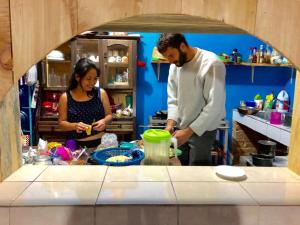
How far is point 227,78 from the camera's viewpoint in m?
4.18

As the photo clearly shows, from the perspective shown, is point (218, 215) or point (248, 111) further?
point (248, 111)

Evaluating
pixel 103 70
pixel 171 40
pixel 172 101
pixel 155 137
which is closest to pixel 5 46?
pixel 155 137

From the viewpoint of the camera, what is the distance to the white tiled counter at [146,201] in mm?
804

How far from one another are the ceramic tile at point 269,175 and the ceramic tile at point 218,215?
0.57 feet

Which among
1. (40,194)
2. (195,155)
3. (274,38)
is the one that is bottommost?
(195,155)

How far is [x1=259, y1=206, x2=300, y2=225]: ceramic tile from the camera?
82 cm

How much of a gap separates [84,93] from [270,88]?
301 cm

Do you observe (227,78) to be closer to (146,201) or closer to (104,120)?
(104,120)

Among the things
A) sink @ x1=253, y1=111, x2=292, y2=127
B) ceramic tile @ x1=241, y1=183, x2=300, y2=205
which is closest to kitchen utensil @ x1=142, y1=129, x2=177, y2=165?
ceramic tile @ x1=241, y1=183, x2=300, y2=205

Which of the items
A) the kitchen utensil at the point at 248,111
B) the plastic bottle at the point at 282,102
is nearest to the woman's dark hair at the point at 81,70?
the kitchen utensil at the point at 248,111

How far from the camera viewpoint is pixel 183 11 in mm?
663

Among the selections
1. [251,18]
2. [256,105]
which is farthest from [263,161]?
[256,105]

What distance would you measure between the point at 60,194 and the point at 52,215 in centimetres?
7

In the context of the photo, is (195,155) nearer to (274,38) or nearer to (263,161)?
(263,161)
